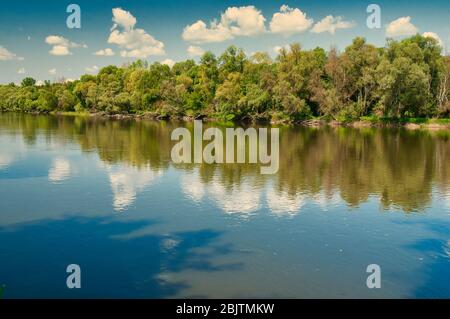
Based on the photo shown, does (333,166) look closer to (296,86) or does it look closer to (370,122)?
(370,122)

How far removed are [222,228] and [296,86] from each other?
68.6 metres

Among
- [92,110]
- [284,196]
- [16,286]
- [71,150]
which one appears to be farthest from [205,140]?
[92,110]

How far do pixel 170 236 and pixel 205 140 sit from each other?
35.7m

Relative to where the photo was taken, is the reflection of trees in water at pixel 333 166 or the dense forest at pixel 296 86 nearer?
the reflection of trees in water at pixel 333 166

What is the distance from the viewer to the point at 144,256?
50.7ft

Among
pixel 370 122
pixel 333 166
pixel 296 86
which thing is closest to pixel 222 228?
pixel 333 166

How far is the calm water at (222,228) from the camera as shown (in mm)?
13516

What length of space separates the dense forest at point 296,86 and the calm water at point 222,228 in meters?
43.6

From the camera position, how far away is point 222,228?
18531mm

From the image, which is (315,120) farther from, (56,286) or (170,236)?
(56,286)

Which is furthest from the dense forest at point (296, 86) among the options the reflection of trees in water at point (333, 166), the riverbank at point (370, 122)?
the reflection of trees in water at point (333, 166)

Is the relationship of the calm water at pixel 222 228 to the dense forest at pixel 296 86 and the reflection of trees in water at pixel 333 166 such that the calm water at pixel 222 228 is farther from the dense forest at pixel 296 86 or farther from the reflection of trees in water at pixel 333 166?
the dense forest at pixel 296 86

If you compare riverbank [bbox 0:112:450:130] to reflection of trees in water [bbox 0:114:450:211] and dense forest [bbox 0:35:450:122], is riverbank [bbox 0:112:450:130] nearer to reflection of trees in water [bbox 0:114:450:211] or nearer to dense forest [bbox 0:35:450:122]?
dense forest [bbox 0:35:450:122]

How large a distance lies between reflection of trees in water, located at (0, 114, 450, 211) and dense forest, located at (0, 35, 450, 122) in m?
22.7
